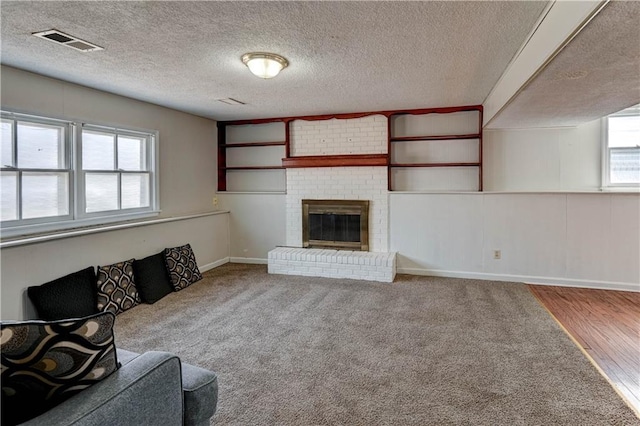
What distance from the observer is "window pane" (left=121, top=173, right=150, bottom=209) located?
4472 mm

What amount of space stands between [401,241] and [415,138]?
1463mm

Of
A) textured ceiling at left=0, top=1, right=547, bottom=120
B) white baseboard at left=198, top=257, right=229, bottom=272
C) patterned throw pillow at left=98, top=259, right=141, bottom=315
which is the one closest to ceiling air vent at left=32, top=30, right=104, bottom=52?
textured ceiling at left=0, top=1, right=547, bottom=120

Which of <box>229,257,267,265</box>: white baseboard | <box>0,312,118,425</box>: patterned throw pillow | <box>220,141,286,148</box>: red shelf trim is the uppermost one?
<box>220,141,286,148</box>: red shelf trim

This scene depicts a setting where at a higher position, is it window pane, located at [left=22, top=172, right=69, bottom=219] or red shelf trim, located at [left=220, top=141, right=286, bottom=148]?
red shelf trim, located at [left=220, top=141, right=286, bottom=148]

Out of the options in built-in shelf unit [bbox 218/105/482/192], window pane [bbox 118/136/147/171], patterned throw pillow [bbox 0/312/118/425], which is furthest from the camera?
built-in shelf unit [bbox 218/105/482/192]

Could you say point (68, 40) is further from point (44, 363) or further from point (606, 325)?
point (606, 325)

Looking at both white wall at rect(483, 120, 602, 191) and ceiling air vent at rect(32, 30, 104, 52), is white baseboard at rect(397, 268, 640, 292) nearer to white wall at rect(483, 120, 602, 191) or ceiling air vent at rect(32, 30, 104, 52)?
white wall at rect(483, 120, 602, 191)

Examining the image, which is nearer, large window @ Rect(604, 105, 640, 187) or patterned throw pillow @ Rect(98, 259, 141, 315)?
patterned throw pillow @ Rect(98, 259, 141, 315)

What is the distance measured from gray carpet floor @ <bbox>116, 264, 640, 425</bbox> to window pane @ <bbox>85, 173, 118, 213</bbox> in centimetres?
120

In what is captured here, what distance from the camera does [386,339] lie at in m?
3.11

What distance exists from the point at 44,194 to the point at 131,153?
3.99 ft

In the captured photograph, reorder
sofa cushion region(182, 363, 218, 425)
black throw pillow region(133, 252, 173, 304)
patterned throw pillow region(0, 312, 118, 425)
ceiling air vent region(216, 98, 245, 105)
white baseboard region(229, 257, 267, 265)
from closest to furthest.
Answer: patterned throw pillow region(0, 312, 118, 425)
sofa cushion region(182, 363, 218, 425)
black throw pillow region(133, 252, 173, 304)
ceiling air vent region(216, 98, 245, 105)
white baseboard region(229, 257, 267, 265)

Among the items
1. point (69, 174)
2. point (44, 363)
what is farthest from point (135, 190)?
point (44, 363)

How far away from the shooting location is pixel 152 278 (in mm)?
4281
